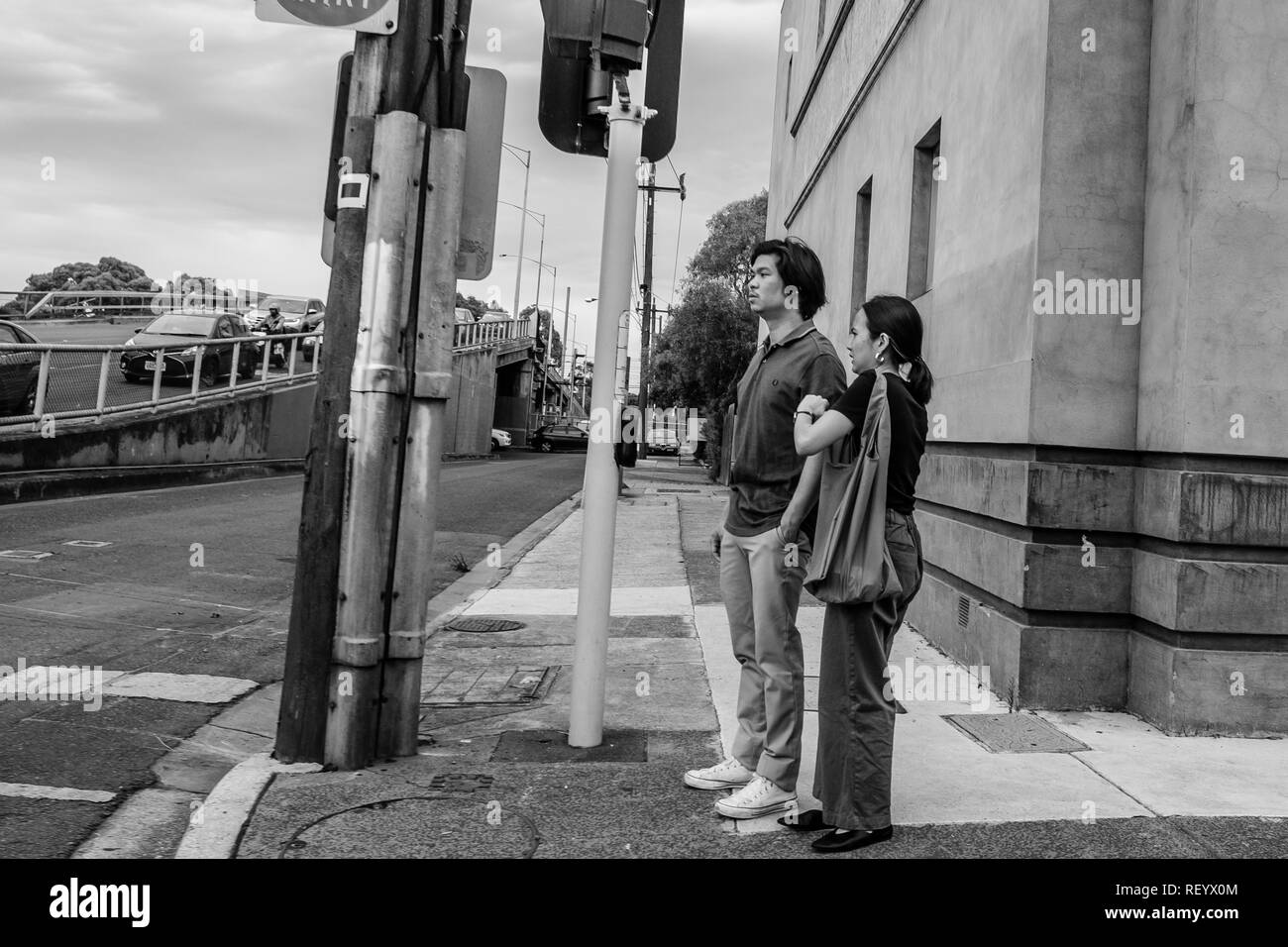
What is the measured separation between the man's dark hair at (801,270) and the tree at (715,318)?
105ft

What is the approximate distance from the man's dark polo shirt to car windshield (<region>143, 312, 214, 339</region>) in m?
23.4

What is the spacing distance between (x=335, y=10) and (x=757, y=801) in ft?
11.8

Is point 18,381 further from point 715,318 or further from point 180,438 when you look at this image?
point 715,318

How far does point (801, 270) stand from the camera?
4406 mm

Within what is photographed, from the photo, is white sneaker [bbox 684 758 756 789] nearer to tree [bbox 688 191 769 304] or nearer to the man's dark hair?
the man's dark hair

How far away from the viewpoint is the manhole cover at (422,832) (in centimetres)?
384

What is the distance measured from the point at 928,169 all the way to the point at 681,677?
496cm

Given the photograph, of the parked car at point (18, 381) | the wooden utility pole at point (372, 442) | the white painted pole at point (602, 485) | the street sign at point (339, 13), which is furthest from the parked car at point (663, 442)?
the street sign at point (339, 13)

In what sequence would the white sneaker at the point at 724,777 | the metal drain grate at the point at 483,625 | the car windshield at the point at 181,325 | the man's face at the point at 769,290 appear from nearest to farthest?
1. the man's face at the point at 769,290
2. the white sneaker at the point at 724,777
3. the metal drain grate at the point at 483,625
4. the car windshield at the point at 181,325

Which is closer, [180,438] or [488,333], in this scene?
[180,438]

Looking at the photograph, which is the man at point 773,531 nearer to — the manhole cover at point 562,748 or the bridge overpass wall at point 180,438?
the manhole cover at point 562,748

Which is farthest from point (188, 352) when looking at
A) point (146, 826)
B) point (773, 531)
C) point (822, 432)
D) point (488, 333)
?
point (488, 333)
